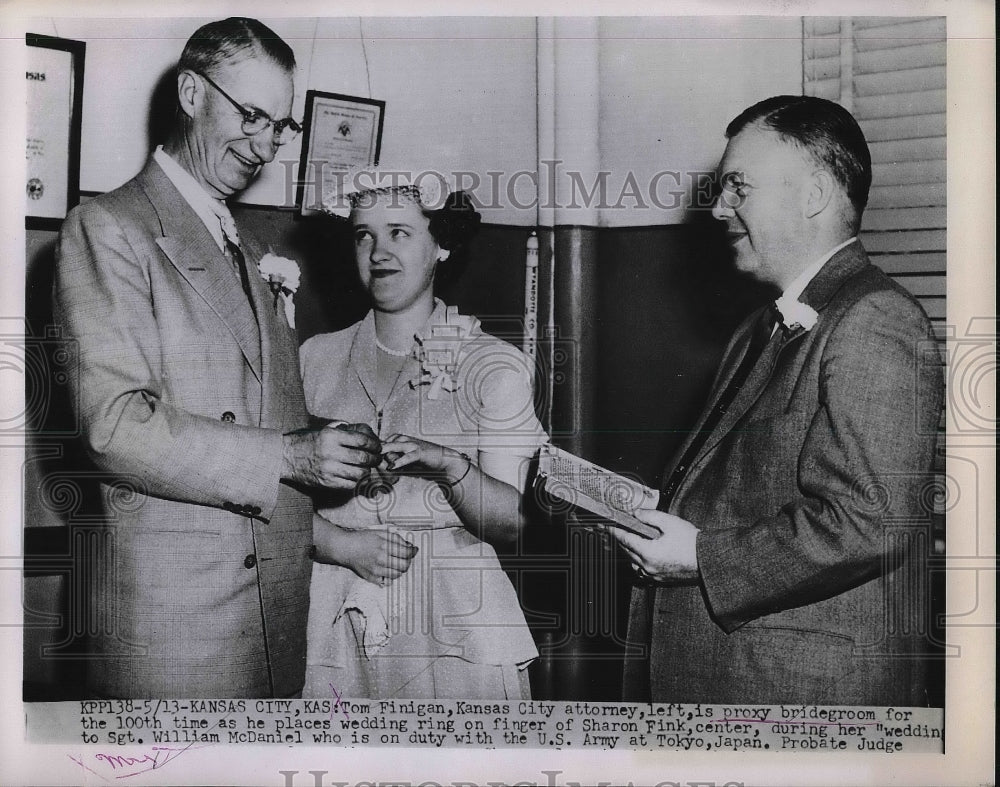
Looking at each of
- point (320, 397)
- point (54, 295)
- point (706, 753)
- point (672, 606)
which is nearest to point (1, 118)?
point (54, 295)

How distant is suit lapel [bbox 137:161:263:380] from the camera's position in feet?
7.24

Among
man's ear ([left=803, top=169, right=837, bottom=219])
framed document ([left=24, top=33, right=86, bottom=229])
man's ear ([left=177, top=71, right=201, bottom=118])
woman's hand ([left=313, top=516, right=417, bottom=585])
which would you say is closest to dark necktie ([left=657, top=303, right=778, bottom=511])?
man's ear ([left=803, top=169, right=837, bottom=219])

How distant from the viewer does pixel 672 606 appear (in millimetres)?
2203

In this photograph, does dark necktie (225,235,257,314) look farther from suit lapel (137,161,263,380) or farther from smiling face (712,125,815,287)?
smiling face (712,125,815,287)

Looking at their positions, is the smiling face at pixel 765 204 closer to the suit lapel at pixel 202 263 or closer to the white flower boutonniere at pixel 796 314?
the white flower boutonniere at pixel 796 314

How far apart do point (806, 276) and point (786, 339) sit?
0.17 metres

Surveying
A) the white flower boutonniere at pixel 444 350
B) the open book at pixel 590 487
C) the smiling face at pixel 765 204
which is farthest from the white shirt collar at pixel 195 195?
the smiling face at pixel 765 204

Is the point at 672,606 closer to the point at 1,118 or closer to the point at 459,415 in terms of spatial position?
the point at 459,415

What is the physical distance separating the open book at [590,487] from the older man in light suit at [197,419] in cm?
45

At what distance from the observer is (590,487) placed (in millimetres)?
2262

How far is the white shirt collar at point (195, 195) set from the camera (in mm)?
2250

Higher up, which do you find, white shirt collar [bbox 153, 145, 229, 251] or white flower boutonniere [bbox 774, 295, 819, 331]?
white shirt collar [bbox 153, 145, 229, 251]

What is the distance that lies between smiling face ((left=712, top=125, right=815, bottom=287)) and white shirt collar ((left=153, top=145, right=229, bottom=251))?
126 centimetres

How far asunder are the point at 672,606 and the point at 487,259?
3.23ft
